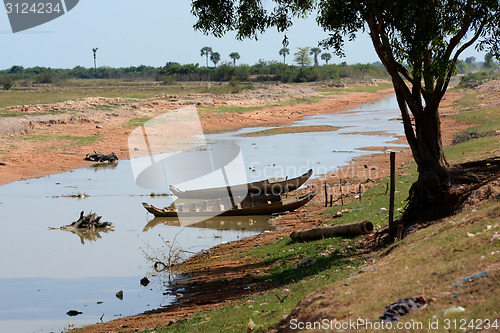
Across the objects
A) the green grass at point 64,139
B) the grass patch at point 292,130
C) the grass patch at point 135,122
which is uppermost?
the grass patch at point 135,122

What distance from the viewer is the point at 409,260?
754cm

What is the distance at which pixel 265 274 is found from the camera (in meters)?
11.0

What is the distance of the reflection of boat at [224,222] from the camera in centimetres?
1686

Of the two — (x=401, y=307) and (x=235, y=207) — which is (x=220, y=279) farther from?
(x=235, y=207)

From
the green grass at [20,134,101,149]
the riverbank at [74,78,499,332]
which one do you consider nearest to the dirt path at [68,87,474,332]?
the riverbank at [74,78,499,332]

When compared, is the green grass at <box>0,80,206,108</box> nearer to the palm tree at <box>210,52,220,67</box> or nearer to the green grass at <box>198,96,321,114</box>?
the green grass at <box>198,96,321,114</box>

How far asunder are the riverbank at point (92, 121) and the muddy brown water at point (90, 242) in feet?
8.74

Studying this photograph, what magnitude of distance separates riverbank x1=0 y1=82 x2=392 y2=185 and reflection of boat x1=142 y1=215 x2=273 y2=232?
390 inches

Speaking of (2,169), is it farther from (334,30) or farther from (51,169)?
(334,30)

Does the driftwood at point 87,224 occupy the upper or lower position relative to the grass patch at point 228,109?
lower

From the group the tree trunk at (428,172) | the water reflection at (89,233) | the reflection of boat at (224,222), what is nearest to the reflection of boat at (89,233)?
the water reflection at (89,233)

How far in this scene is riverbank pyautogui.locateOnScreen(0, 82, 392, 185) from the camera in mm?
28033

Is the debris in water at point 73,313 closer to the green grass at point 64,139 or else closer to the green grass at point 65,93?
the green grass at point 64,139

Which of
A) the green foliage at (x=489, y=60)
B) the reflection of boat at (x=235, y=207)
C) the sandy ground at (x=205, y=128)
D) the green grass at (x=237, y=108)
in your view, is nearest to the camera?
the sandy ground at (x=205, y=128)
